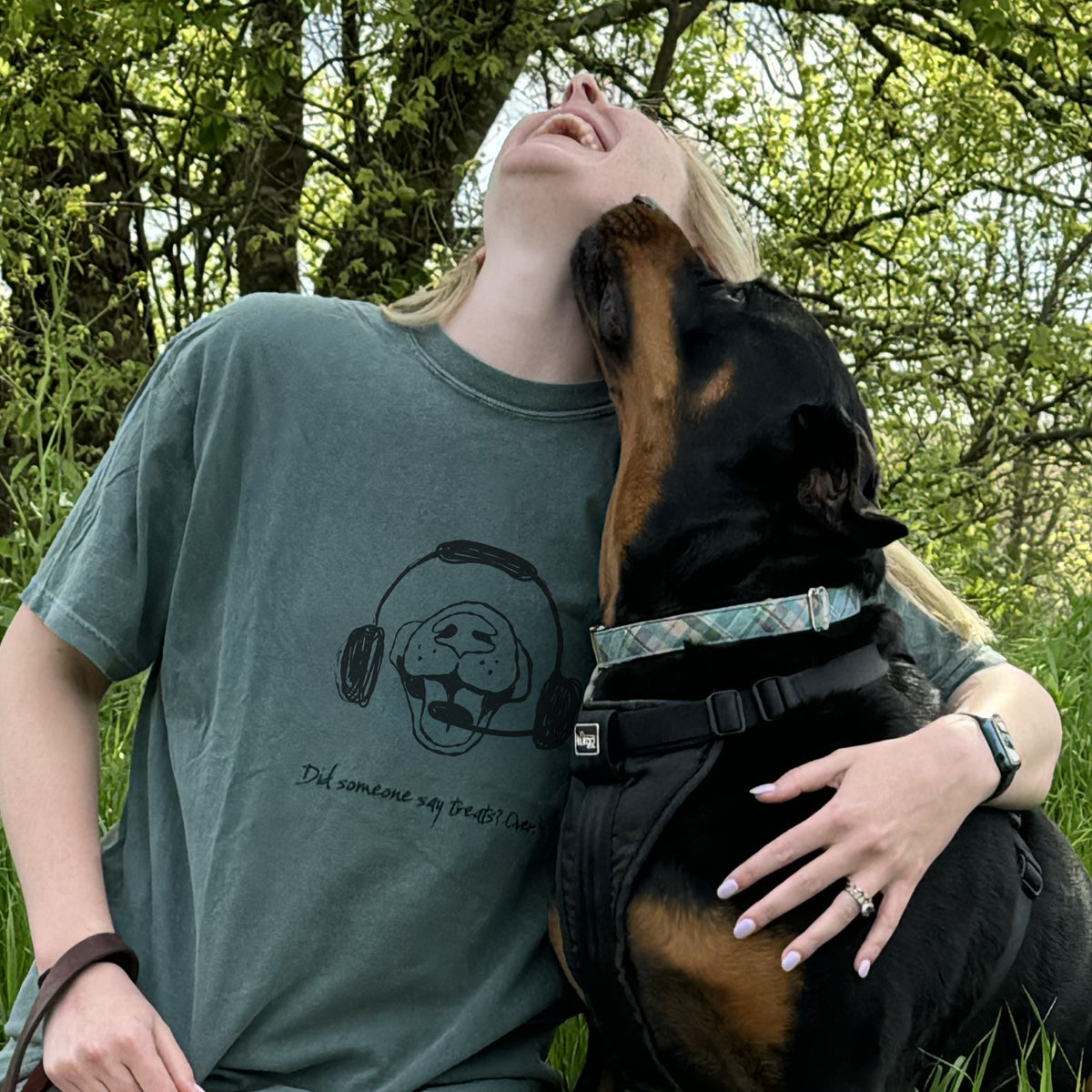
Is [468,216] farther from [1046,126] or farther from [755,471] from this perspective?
[755,471]

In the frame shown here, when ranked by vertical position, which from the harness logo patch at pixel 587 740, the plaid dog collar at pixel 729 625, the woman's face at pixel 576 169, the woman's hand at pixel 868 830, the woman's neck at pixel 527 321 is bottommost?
the woman's hand at pixel 868 830

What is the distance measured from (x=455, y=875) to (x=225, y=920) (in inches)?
12.6

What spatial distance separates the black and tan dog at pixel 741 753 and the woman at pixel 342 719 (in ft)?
0.24

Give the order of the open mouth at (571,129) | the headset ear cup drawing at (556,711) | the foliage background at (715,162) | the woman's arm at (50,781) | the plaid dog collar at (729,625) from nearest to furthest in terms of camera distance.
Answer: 1. the woman's arm at (50,781)
2. the plaid dog collar at (729,625)
3. the headset ear cup drawing at (556,711)
4. the open mouth at (571,129)
5. the foliage background at (715,162)

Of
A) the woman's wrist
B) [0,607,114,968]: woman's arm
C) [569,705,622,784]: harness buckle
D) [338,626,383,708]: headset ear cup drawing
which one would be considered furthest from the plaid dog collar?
[0,607,114,968]: woman's arm

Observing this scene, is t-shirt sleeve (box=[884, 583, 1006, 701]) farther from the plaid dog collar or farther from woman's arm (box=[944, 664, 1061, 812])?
the plaid dog collar

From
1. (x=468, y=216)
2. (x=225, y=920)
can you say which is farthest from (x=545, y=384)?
(x=468, y=216)

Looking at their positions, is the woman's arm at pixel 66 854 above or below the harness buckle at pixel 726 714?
below

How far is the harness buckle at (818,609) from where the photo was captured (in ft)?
6.07

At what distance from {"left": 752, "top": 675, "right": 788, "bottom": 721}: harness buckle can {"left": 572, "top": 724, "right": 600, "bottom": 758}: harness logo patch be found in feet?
0.73

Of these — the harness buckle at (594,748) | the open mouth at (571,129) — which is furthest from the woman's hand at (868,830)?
the open mouth at (571,129)

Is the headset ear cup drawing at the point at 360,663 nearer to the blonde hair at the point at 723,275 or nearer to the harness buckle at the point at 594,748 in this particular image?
the harness buckle at the point at 594,748

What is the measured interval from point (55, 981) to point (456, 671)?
65cm

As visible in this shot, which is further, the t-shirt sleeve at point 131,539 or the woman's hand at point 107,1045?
the t-shirt sleeve at point 131,539
